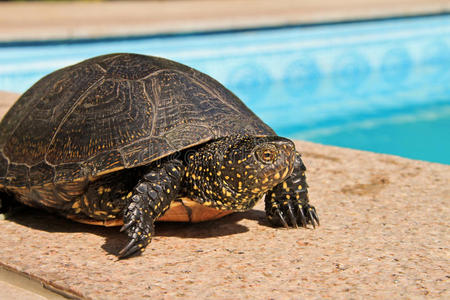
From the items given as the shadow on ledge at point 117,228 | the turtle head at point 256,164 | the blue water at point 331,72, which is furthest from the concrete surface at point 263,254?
the blue water at point 331,72

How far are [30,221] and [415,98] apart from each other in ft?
26.1

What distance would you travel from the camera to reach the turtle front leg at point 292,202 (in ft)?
9.12

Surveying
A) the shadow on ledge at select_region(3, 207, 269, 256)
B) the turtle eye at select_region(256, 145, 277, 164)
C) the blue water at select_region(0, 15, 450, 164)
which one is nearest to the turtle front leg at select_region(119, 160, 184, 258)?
the shadow on ledge at select_region(3, 207, 269, 256)

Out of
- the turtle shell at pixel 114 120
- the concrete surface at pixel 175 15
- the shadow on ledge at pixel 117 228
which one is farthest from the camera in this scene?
the concrete surface at pixel 175 15

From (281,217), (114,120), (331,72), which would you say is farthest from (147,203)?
(331,72)

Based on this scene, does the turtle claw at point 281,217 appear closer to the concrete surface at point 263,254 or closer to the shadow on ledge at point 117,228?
the concrete surface at point 263,254

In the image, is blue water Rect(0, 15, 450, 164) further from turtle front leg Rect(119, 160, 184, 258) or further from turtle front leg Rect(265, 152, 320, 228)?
turtle front leg Rect(119, 160, 184, 258)

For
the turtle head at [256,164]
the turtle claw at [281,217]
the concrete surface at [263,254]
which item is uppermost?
the turtle head at [256,164]

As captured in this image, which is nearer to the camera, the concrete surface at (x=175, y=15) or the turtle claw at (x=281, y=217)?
the turtle claw at (x=281, y=217)

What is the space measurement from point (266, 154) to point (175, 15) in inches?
380

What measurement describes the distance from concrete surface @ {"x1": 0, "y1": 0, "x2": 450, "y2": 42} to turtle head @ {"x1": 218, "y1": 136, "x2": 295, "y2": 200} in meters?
7.11

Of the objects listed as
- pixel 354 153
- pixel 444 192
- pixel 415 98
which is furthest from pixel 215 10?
pixel 444 192

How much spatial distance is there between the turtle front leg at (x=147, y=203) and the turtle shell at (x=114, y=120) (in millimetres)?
95

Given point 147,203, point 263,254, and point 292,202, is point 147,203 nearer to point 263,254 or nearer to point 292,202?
point 263,254
